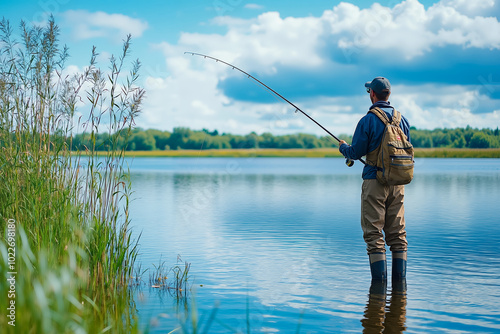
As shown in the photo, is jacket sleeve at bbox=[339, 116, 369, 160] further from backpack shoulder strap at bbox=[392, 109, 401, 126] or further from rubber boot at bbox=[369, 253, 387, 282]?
rubber boot at bbox=[369, 253, 387, 282]

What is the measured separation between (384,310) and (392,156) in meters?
1.56

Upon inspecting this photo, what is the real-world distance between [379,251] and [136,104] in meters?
2.98

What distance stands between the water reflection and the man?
0.43 ft

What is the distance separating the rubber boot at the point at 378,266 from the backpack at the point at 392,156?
821 millimetres

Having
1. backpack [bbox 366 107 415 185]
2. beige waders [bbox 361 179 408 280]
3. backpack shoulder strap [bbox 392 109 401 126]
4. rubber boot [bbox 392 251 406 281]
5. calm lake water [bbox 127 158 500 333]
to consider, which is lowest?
calm lake water [bbox 127 158 500 333]

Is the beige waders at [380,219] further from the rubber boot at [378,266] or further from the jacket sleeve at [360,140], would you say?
the jacket sleeve at [360,140]

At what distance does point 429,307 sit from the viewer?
5137mm

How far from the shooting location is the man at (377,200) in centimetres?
552

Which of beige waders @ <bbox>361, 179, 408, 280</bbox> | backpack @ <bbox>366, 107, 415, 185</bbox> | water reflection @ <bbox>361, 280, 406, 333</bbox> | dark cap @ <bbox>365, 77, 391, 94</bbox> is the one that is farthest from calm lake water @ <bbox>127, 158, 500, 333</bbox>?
dark cap @ <bbox>365, 77, 391, 94</bbox>

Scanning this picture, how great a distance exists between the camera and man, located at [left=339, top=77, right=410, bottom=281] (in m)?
5.52

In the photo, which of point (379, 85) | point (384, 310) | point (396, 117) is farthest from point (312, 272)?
point (379, 85)

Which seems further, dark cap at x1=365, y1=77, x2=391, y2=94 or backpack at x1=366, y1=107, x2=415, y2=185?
dark cap at x1=365, y1=77, x2=391, y2=94

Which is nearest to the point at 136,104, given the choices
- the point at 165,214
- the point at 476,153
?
the point at 165,214

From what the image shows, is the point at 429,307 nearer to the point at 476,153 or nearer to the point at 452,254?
the point at 452,254
